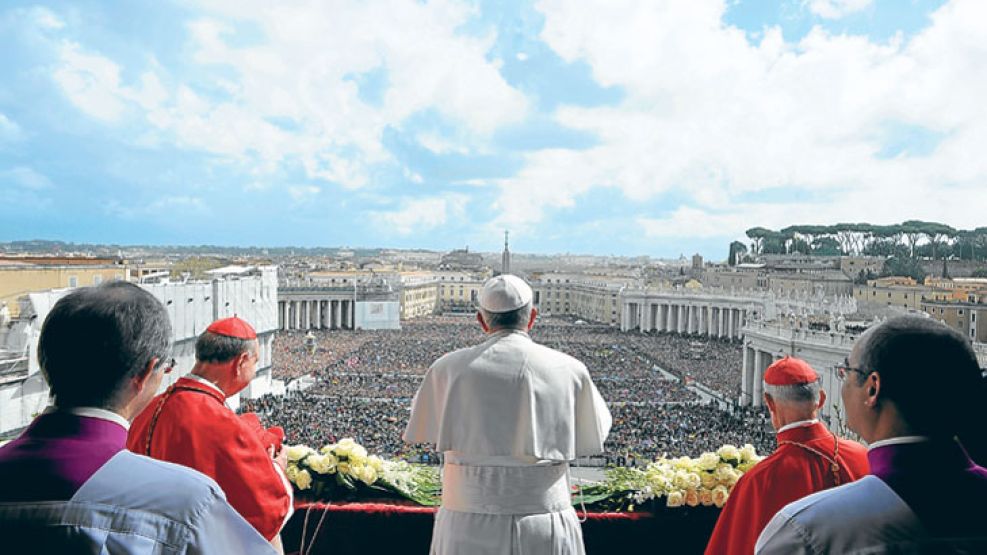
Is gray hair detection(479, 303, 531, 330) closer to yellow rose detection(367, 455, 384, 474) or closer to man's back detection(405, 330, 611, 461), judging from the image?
man's back detection(405, 330, 611, 461)

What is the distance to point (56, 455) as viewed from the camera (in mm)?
1808

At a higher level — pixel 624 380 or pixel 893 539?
pixel 893 539

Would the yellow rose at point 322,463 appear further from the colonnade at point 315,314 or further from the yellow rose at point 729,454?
the colonnade at point 315,314

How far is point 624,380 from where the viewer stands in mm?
35562

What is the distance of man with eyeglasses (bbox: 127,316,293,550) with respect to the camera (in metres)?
3.19

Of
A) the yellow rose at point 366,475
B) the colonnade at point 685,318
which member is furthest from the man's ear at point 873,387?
the colonnade at point 685,318

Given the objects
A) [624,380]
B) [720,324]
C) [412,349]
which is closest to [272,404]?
[624,380]

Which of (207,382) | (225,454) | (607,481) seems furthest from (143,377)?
(607,481)

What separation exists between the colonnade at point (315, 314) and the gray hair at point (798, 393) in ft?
233

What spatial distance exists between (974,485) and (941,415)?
20 cm

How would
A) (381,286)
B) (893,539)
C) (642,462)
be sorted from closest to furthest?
(893,539) → (642,462) → (381,286)

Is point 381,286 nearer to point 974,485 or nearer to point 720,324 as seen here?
point 720,324

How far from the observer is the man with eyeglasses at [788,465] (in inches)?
133

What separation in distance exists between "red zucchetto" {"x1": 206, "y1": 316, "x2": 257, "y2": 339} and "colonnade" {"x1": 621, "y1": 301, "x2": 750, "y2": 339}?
2418 inches
